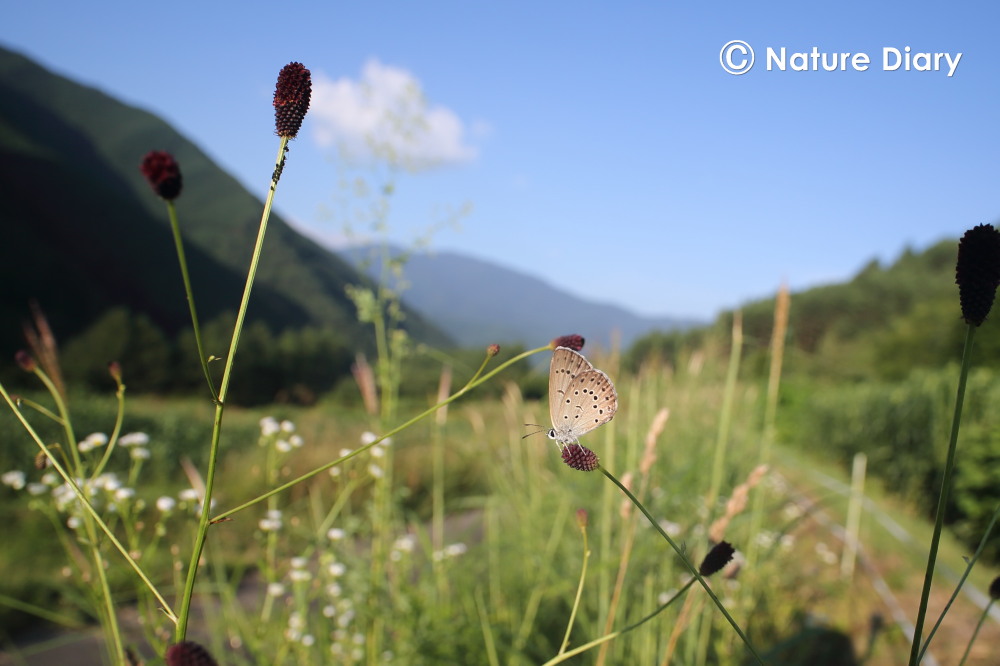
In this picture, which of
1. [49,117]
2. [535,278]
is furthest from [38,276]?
[535,278]

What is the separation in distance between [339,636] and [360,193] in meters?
1.92

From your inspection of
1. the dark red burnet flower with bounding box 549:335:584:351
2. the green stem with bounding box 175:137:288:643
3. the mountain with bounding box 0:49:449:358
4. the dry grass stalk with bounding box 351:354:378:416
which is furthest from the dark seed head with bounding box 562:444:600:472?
the mountain with bounding box 0:49:449:358

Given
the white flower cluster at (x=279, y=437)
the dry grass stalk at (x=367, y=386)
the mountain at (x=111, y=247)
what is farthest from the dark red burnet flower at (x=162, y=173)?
the mountain at (x=111, y=247)

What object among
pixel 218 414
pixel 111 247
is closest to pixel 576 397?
pixel 218 414

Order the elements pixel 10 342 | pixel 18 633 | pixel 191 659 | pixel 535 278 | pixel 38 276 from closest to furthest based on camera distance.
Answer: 1. pixel 191 659
2. pixel 18 633
3. pixel 10 342
4. pixel 38 276
5. pixel 535 278

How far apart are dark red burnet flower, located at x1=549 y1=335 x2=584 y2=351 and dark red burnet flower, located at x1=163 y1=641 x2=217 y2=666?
0.47 m

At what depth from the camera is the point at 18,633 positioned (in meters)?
4.64

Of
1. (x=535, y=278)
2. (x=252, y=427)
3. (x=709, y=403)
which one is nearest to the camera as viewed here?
(x=709, y=403)

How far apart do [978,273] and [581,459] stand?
358mm

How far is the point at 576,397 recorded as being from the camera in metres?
0.85

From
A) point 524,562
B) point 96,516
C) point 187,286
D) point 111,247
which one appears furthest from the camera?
point 111,247

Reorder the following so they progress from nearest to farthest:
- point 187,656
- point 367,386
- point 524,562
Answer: point 187,656, point 367,386, point 524,562

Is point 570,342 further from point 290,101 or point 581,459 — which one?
point 290,101

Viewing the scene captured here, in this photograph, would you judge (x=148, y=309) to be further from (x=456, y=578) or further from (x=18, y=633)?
(x=456, y=578)
